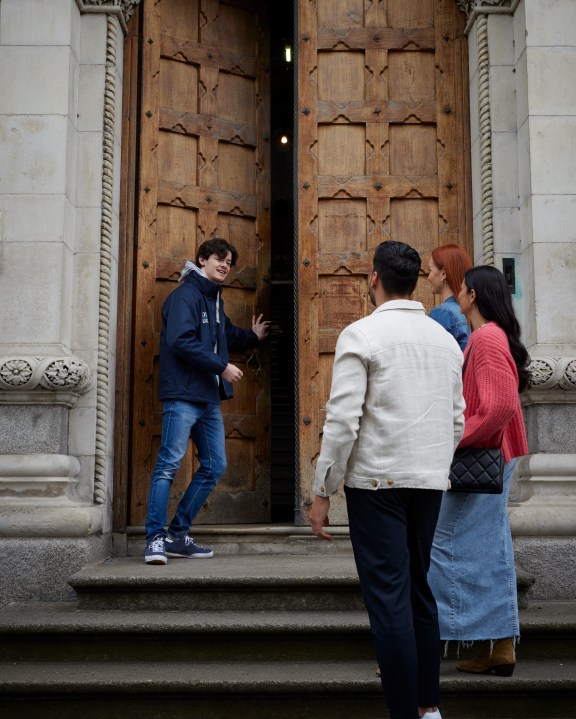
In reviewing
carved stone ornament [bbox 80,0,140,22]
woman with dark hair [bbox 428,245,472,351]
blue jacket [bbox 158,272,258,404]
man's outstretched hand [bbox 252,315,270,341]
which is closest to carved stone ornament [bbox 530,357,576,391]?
woman with dark hair [bbox 428,245,472,351]

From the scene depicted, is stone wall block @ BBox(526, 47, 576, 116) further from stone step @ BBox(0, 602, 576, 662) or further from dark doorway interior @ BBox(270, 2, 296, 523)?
stone step @ BBox(0, 602, 576, 662)

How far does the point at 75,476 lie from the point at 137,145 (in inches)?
105

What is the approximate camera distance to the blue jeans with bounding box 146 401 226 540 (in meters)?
6.15

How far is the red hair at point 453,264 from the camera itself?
16.6ft

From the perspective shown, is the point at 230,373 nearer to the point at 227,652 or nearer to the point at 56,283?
the point at 56,283

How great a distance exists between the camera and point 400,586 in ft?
11.8

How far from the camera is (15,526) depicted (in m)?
5.84

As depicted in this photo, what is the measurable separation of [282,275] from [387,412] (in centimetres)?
1160

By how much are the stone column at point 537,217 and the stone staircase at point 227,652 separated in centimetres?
55

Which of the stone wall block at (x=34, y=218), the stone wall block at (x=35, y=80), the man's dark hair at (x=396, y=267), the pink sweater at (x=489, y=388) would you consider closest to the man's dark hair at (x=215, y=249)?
the stone wall block at (x=34, y=218)

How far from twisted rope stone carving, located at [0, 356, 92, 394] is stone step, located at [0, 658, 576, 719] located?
2.09 m

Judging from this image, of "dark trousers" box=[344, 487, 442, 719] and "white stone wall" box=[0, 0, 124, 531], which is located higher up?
"white stone wall" box=[0, 0, 124, 531]

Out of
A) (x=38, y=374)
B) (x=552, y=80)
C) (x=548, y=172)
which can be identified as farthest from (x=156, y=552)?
(x=552, y=80)

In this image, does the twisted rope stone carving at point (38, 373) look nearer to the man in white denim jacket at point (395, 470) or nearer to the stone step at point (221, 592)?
the stone step at point (221, 592)
